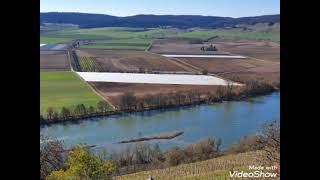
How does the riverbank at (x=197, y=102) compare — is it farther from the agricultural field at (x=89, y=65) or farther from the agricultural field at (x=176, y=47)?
the agricultural field at (x=176, y=47)

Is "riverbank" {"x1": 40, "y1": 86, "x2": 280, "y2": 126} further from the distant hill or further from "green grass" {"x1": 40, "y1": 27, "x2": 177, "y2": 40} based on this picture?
"green grass" {"x1": 40, "y1": 27, "x2": 177, "y2": 40}

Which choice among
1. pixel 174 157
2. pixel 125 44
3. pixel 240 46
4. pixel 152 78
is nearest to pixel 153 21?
pixel 125 44

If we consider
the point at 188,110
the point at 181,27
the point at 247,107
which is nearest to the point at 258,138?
the point at 247,107

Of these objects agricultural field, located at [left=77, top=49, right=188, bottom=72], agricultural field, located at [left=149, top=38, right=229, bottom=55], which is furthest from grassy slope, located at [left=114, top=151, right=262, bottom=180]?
agricultural field, located at [left=149, top=38, right=229, bottom=55]

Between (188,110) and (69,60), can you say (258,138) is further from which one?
(69,60)

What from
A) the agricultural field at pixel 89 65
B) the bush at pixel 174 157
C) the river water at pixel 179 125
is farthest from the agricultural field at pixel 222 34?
the bush at pixel 174 157
